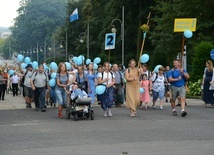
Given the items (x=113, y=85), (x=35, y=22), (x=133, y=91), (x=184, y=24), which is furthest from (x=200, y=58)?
(x=35, y=22)

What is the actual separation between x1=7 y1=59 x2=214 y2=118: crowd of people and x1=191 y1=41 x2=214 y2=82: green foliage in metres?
9.50

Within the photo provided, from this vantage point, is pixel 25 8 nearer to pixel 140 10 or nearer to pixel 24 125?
pixel 140 10

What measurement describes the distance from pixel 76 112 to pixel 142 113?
10.00ft

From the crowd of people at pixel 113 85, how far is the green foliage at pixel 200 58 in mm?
9503

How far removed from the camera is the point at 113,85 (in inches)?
709

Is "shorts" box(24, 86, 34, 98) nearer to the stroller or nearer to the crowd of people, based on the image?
the crowd of people

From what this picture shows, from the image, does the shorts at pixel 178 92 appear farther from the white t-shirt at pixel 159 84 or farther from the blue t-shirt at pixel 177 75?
the white t-shirt at pixel 159 84

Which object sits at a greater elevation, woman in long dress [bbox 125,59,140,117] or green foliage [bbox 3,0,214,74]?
green foliage [bbox 3,0,214,74]

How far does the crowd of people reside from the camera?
1683 cm

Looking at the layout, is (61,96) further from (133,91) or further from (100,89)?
(133,91)

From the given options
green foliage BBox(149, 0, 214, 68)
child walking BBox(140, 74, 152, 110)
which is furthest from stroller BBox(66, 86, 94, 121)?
green foliage BBox(149, 0, 214, 68)

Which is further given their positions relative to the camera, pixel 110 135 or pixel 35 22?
pixel 35 22

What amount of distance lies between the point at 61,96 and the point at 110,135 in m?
4.85

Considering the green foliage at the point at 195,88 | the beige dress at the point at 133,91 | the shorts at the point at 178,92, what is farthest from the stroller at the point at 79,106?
the green foliage at the point at 195,88
